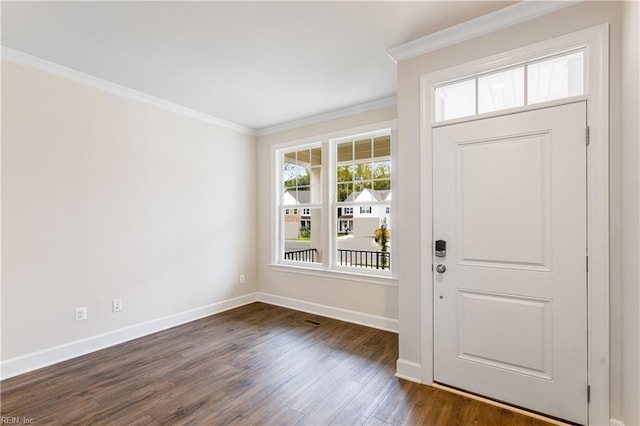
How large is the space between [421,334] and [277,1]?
8.73 ft

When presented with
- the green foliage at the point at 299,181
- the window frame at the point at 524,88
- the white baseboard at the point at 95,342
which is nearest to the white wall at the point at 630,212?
the window frame at the point at 524,88

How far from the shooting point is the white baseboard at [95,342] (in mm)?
2545

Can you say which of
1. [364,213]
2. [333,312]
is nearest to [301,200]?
[364,213]

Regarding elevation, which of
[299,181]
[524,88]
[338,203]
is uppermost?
[524,88]

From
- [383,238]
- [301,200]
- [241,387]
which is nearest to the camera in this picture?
[241,387]

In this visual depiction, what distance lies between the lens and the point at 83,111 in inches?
117

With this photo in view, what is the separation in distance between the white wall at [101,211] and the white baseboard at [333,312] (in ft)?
2.30

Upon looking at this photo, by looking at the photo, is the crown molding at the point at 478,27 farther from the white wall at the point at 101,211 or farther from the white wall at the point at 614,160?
the white wall at the point at 101,211

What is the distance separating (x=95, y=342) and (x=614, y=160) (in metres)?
4.51

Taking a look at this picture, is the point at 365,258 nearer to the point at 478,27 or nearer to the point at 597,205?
the point at 597,205

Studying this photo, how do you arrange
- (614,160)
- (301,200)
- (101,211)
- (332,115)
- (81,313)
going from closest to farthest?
(614,160), (81,313), (101,211), (332,115), (301,200)

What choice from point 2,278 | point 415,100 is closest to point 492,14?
point 415,100

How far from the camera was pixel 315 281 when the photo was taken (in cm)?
420

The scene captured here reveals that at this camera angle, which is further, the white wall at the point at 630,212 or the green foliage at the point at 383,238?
the green foliage at the point at 383,238
